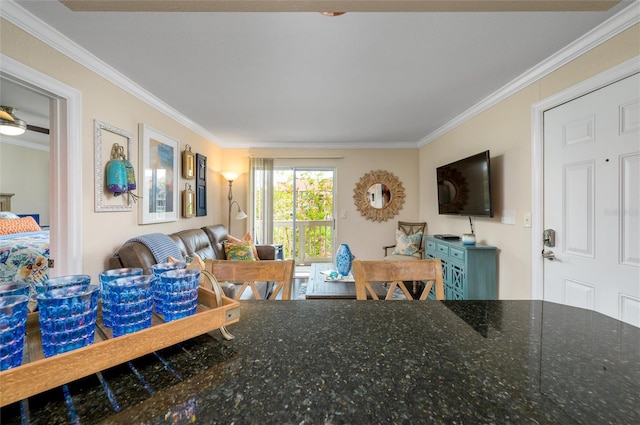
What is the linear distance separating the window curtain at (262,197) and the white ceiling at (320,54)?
4.34 ft

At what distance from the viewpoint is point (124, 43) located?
1780 mm

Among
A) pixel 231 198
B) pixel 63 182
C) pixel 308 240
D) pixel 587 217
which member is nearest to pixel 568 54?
pixel 587 217

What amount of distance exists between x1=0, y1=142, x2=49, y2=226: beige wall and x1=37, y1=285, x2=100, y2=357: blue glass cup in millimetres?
5786

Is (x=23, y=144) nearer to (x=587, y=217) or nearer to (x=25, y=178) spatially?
(x=25, y=178)

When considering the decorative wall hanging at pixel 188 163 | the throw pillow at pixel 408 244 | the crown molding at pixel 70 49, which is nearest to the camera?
the crown molding at pixel 70 49

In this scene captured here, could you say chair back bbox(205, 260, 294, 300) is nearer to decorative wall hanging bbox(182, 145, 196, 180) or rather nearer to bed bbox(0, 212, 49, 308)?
bed bbox(0, 212, 49, 308)

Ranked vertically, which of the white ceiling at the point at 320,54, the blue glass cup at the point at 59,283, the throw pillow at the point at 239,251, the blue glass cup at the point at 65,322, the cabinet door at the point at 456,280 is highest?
the white ceiling at the point at 320,54

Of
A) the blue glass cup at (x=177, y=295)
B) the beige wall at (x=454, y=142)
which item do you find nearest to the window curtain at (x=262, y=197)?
the beige wall at (x=454, y=142)

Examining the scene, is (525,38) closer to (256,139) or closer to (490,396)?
(490,396)

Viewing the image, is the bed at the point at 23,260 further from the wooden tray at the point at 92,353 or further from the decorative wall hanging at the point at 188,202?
the wooden tray at the point at 92,353

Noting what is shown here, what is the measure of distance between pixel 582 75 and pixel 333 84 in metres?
1.77

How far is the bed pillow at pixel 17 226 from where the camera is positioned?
2994 millimetres

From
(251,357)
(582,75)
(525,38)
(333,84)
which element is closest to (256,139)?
(333,84)

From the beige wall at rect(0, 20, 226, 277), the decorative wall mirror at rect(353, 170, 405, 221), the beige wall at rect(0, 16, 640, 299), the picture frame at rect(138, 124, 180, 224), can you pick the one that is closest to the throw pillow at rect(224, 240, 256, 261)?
the beige wall at rect(0, 16, 640, 299)
